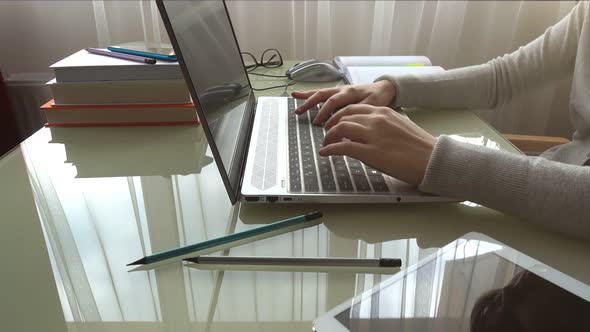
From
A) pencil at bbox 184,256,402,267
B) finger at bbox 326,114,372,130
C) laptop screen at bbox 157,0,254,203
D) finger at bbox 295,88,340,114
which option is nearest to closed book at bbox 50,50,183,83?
laptop screen at bbox 157,0,254,203

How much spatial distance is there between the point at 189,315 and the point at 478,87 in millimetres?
740

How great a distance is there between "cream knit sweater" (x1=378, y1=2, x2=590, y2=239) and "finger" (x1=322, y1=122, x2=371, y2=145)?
92 mm

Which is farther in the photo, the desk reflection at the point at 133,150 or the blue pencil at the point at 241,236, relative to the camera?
the desk reflection at the point at 133,150

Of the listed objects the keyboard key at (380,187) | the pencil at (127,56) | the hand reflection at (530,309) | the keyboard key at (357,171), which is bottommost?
the hand reflection at (530,309)

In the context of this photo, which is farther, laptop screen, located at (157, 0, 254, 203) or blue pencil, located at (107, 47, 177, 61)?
blue pencil, located at (107, 47, 177, 61)

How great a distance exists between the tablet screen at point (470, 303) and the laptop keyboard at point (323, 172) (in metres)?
0.14

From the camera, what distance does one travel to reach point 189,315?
365 mm

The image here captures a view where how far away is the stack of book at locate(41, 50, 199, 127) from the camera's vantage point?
74 cm

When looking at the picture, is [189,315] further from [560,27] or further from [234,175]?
[560,27]

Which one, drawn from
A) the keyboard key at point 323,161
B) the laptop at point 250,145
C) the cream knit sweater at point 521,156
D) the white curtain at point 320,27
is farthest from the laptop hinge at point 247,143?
the white curtain at point 320,27

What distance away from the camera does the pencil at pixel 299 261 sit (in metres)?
0.42

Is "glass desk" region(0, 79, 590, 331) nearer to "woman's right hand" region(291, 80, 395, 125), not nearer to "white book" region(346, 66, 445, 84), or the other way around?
"woman's right hand" region(291, 80, 395, 125)

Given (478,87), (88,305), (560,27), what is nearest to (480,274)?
(88,305)

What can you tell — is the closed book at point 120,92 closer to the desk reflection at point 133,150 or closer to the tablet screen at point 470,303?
the desk reflection at point 133,150
